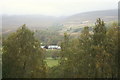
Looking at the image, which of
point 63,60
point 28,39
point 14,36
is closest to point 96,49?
point 63,60

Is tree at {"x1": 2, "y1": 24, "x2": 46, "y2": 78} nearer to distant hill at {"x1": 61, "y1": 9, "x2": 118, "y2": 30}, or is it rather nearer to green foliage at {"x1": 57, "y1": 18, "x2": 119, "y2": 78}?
green foliage at {"x1": 57, "y1": 18, "x2": 119, "y2": 78}

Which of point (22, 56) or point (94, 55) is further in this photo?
point (94, 55)

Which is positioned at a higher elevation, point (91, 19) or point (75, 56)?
point (91, 19)

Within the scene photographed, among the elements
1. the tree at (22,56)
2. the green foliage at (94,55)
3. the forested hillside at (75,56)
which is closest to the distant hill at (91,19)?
the green foliage at (94,55)

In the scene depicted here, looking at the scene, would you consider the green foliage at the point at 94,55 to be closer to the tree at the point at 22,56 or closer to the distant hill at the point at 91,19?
the tree at the point at 22,56

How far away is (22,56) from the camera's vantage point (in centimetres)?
1208

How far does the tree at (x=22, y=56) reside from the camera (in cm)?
1216

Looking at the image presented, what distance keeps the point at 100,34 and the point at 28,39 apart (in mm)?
4120

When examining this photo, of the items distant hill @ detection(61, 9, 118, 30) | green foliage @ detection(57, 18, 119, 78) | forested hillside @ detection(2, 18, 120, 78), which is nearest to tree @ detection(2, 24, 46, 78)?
forested hillside @ detection(2, 18, 120, 78)

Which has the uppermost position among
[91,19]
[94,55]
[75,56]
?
[91,19]

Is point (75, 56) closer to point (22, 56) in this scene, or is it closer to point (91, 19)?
point (22, 56)

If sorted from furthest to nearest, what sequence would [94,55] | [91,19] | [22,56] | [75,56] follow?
[91,19]
[75,56]
[94,55]
[22,56]

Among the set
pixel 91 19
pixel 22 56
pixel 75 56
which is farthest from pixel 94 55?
pixel 91 19

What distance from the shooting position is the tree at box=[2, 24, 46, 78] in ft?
39.9
